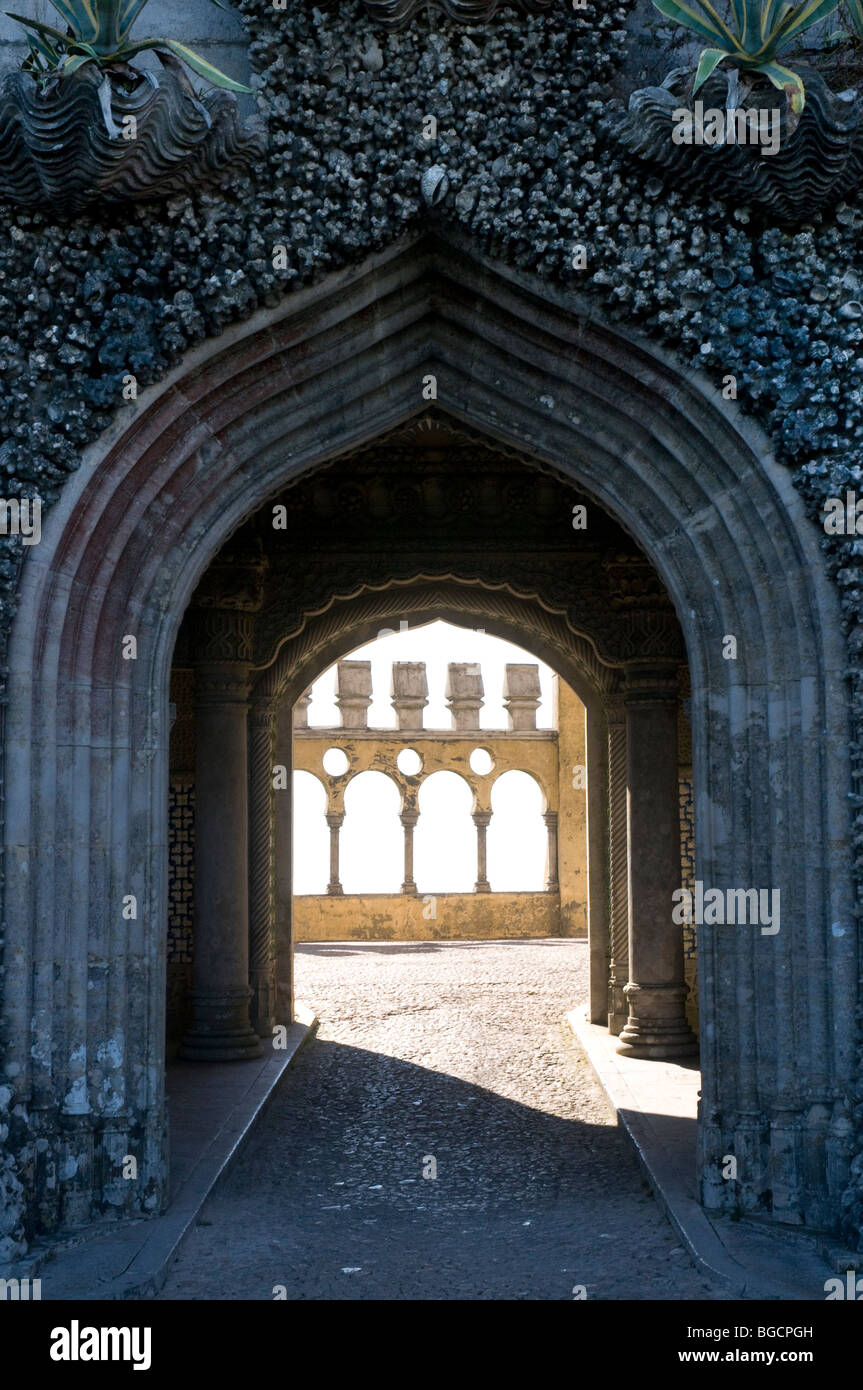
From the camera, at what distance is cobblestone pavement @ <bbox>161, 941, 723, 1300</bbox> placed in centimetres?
447

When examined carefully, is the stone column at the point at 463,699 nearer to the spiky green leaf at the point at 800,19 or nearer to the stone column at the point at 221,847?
the stone column at the point at 221,847

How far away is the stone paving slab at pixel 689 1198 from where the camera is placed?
4.23 m

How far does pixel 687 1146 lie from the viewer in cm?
593

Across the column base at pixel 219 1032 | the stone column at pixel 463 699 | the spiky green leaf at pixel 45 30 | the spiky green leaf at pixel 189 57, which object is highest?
the spiky green leaf at pixel 45 30

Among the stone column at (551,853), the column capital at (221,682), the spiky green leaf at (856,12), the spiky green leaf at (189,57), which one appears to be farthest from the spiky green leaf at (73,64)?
the stone column at (551,853)

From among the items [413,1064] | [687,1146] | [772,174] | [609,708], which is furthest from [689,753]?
[772,174]

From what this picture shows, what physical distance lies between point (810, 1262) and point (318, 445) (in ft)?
11.4

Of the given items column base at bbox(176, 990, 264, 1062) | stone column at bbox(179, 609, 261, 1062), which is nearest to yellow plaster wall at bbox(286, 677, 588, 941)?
stone column at bbox(179, 609, 261, 1062)

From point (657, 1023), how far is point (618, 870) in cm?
133

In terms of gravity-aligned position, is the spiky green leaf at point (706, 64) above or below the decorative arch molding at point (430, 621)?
above

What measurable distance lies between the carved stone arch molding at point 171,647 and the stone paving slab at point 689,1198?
161 mm

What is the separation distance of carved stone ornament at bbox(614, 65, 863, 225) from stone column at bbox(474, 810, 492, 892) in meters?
12.1

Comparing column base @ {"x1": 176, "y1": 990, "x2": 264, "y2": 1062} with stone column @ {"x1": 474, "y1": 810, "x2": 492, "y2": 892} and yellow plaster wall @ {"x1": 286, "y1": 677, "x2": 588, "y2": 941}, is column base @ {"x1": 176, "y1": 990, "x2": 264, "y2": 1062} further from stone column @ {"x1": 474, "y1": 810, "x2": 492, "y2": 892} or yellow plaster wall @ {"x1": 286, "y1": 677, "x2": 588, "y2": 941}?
stone column @ {"x1": 474, "y1": 810, "x2": 492, "y2": 892}
